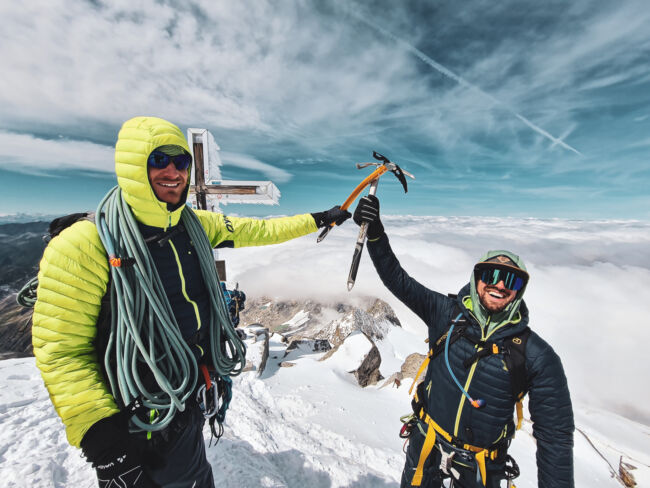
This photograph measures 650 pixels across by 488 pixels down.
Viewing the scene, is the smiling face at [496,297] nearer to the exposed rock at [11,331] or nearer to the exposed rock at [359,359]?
the exposed rock at [359,359]

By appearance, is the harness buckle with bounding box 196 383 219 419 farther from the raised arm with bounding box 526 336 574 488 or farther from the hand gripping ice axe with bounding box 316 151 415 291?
the raised arm with bounding box 526 336 574 488

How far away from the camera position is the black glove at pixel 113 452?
86.4 inches

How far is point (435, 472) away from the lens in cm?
382

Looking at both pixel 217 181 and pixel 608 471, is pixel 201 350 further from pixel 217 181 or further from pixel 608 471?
pixel 608 471

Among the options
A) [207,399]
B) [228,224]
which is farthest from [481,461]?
[228,224]

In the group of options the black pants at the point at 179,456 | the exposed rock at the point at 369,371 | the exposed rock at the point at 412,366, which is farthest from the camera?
the exposed rock at the point at 369,371

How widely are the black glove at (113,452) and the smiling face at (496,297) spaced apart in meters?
4.13

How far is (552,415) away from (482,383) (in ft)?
2.32

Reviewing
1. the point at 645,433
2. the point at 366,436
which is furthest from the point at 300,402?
the point at 645,433

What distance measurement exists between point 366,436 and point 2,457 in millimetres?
8216

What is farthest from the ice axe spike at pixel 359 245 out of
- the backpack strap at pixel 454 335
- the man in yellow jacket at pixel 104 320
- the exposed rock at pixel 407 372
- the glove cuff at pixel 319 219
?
the exposed rock at pixel 407 372

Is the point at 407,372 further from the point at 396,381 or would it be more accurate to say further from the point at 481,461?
the point at 481,461

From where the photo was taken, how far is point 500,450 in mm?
3443

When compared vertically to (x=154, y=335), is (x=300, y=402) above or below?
below
